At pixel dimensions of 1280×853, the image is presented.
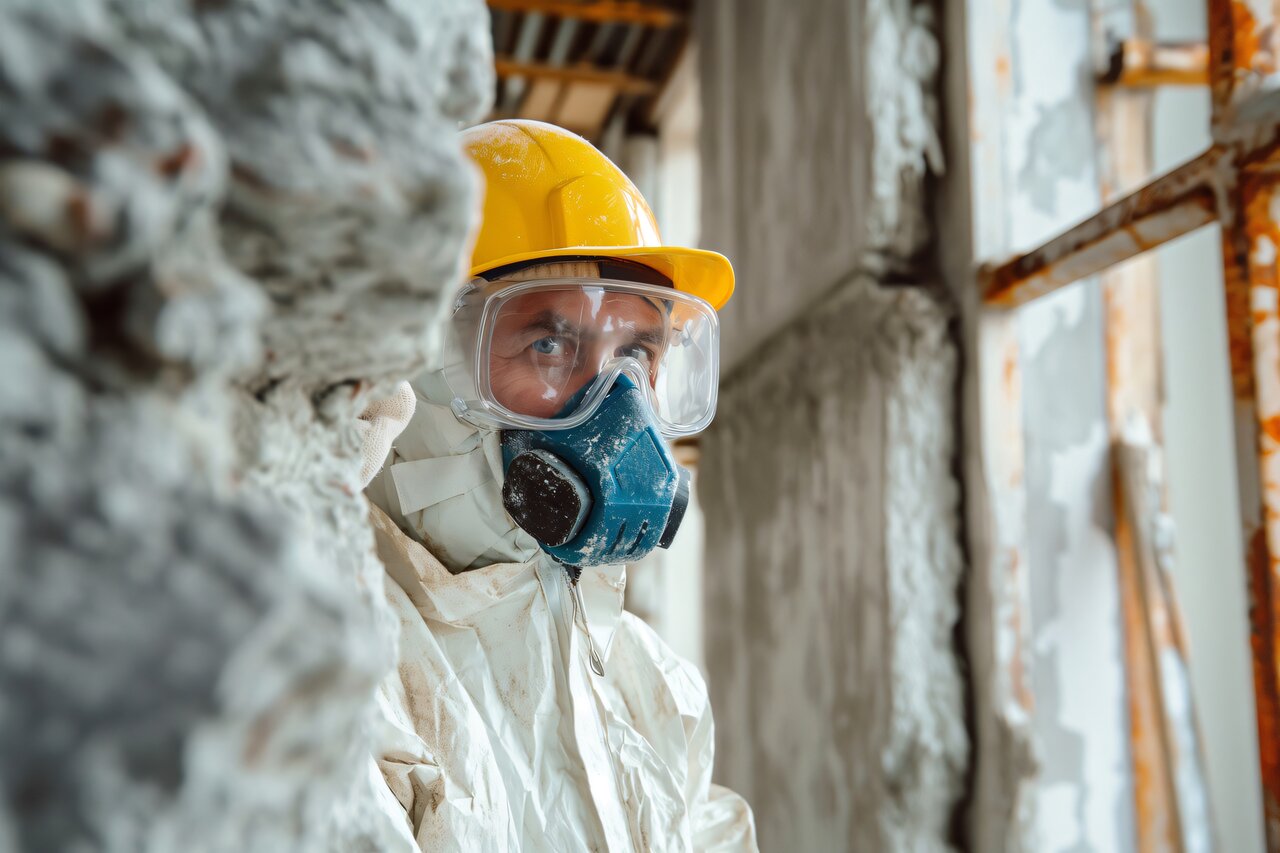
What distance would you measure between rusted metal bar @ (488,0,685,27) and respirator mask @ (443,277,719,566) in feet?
9.00

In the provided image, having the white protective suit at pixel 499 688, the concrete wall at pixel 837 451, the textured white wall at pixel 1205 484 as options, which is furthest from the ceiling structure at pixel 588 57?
the white protective suit at pixel 499 688

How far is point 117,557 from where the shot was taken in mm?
365

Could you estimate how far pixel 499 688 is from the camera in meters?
1.25

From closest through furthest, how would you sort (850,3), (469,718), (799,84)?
(469,718) < (850,3) < (799,84)

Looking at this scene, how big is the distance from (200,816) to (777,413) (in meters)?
2.58

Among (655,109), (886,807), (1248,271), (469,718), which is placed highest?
(655,109)

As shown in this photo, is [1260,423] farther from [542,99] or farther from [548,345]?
[542,99]

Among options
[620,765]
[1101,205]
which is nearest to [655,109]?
[1101,205]

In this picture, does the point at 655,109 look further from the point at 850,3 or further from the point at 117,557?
the point at 117,557

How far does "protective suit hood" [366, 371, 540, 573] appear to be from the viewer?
1.30 m

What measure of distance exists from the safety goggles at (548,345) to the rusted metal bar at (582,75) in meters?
3.52

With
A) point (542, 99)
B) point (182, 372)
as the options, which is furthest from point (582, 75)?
point (182, 372)

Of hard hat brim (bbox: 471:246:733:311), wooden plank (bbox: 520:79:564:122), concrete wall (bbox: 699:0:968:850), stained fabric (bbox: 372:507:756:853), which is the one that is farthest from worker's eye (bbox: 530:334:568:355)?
wooden plank (bbox: 520:79:564:122)

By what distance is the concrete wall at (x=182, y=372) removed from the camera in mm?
353
